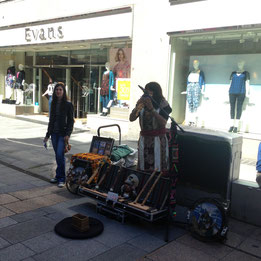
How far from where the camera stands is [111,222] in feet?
13.2

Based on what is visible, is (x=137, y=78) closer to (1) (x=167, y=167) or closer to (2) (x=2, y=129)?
(2) (x=2, y=129)

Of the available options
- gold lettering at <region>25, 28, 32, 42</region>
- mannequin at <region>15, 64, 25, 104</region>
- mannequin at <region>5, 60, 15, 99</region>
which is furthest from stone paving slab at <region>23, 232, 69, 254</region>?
mannequin at <region>5, 60, 15, 99</region>

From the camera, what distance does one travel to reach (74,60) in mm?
15000

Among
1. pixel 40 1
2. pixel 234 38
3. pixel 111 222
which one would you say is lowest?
pixel 111 222

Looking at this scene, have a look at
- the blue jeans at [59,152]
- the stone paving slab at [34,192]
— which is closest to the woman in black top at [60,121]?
the blue jeans at [59,152]

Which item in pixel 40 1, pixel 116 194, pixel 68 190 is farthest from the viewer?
pixel 40 1

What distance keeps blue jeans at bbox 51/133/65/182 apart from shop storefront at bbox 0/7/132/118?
5.72m

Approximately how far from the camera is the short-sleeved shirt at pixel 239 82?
8.64 metres

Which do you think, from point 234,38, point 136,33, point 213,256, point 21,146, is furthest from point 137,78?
point 213,256

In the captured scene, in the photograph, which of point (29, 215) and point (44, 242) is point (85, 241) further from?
point (29, 215)

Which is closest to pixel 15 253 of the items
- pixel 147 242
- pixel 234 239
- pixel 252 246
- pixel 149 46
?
pixel 147 242

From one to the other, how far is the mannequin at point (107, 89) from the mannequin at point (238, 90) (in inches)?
173

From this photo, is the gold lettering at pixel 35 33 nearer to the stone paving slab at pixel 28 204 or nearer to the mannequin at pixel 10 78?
the mannequin at pixel 10 78

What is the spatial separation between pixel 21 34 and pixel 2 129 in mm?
5814
